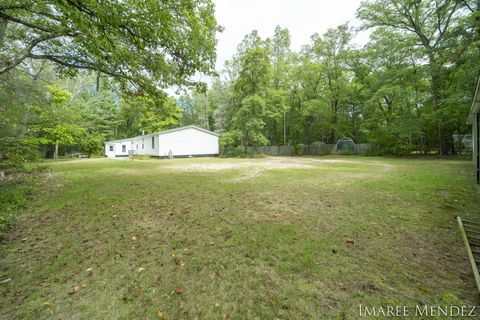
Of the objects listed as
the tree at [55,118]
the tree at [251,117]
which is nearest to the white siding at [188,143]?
the tree at [251,117]

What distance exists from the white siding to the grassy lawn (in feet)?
54.5

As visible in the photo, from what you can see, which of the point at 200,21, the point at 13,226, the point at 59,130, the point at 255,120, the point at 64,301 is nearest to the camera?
the point at 64,301

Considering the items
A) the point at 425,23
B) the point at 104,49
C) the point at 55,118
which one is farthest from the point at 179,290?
the point at 425,23

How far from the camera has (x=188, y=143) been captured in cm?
2258

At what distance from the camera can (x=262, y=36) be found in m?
25.2

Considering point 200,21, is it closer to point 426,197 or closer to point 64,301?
point 64,301

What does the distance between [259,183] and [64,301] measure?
19.0 ft

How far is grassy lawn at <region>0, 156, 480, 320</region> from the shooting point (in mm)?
2010

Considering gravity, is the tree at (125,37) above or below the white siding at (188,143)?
above

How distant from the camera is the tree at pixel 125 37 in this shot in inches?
155

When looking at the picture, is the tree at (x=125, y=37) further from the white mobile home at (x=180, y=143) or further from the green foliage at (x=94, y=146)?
the green foliage at (x=94, y=146)

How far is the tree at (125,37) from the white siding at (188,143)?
14.0 m

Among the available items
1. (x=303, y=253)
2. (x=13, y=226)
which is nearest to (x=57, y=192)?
(x=13, y=226)

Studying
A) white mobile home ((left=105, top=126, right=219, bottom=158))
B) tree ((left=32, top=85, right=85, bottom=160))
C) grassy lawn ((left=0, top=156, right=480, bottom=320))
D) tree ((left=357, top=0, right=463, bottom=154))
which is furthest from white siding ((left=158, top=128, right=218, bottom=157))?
tree ((left=357, top=0, right=463, bottom=154))
